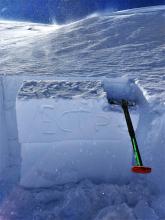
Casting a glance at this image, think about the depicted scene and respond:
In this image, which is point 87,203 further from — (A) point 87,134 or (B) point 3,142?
(B) point 3,142

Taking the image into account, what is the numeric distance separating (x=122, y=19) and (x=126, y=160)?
8.38 feet

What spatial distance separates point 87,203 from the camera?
1.66 metres

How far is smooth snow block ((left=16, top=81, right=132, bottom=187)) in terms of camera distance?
1731 millimetres

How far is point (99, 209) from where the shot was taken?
1.64 meters

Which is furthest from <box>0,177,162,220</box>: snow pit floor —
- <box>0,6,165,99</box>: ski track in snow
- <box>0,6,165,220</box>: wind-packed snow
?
<box>0,6,165,99</box>: ski track in snow

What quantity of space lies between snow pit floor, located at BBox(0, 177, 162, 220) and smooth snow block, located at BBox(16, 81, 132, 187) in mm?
94

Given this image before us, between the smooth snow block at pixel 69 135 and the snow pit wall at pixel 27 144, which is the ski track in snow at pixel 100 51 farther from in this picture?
the smooth snow block at pixel 69 135

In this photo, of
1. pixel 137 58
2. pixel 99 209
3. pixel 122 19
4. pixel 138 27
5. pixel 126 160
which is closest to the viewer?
pixel 99 209

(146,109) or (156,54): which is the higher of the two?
(156,54)

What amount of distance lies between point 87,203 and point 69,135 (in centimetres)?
40

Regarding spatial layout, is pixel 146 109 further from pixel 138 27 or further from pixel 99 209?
pixel 138 27

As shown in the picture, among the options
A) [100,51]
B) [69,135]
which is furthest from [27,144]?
[100,51]

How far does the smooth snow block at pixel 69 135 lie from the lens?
1.73m

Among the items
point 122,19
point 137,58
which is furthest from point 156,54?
point 122,19
